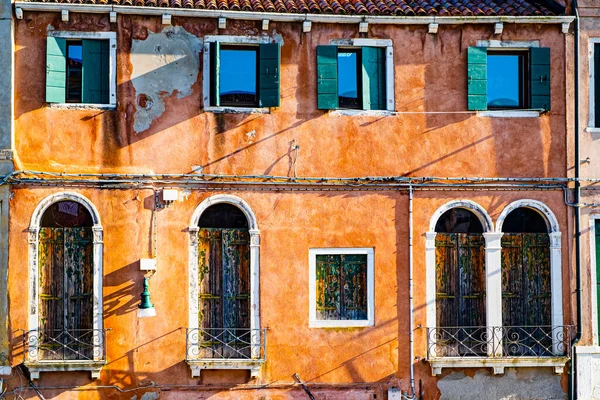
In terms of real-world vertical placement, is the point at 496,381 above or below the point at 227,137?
below

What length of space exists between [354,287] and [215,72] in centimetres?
490

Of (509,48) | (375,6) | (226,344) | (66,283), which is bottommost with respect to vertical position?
(226,344)

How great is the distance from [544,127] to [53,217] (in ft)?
31.7

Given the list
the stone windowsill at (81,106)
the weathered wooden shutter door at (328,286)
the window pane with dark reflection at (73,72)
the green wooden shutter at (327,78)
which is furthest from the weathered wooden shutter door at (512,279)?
the window pane with dark reflection at (73,72)

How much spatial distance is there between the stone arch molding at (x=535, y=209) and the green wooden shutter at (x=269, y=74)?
491 cm

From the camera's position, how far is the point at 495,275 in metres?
16.5

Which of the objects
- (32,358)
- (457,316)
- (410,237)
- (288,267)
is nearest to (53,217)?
(32,358)

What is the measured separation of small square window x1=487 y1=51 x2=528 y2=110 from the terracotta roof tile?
2.84 feet

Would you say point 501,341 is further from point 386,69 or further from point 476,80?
point 386,69

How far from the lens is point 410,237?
16.5 meters

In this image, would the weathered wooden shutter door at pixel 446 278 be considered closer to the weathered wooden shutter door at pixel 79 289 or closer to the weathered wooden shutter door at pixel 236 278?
the weathered wooden shutter door at pixel 236 278

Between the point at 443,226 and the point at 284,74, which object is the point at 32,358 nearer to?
the point at 284,74

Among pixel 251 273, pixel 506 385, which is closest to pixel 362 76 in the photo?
pixel 251 273

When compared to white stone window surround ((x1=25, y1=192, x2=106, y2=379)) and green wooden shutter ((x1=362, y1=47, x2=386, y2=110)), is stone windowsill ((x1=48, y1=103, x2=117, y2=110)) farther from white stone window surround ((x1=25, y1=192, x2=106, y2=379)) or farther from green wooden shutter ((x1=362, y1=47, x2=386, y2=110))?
green wooden shutter ((x1=362, y1=47, x2=386, y2=110))
